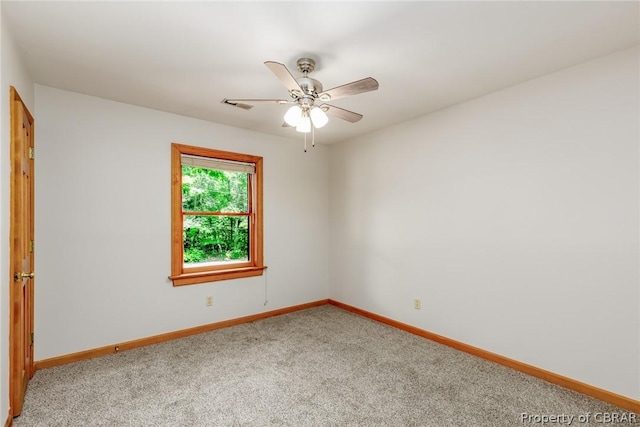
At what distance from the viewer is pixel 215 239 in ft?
12.8

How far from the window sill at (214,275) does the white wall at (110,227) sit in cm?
7

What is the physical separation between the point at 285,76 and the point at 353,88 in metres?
0.43

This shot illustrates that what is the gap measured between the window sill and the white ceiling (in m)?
1.89

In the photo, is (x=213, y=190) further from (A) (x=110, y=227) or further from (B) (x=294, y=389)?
(B) (x=294, y=389)

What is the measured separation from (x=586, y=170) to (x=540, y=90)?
0.75 metres

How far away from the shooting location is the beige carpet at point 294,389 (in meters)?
2.08

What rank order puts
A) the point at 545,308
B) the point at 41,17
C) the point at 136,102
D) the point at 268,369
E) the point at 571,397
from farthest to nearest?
the point at 136,102 < the point at 268,369 < the point at 545,308 < the point at 571,397 < the point at 41,17

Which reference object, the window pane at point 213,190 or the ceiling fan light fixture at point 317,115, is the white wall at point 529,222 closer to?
the ceiling fan light fixture at point 317,115

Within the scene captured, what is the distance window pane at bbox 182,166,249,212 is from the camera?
3.68 meters

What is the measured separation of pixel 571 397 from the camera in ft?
7.55

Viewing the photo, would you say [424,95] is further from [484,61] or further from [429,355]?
[429,355]

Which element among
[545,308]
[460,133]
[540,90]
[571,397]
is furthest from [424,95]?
[571,397]

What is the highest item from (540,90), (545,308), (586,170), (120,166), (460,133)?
(540,90)

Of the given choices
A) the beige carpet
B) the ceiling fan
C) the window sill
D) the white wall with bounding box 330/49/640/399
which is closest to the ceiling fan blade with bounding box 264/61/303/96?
the ceiling fan
